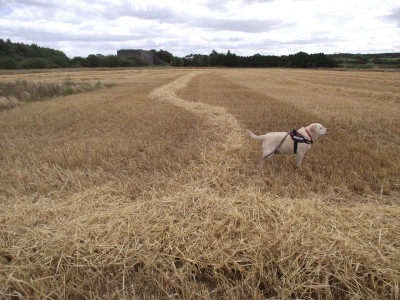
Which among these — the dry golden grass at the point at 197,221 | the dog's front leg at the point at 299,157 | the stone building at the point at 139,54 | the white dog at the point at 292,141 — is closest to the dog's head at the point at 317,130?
the white dog at the point at 292,141

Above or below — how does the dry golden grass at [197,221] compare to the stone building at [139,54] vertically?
below

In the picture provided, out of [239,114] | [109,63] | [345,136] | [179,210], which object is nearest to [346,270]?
[179,210]

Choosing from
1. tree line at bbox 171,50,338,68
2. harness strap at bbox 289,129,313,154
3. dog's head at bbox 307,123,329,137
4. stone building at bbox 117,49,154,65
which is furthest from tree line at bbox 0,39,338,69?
harness strap at bbox 289,129,313,154

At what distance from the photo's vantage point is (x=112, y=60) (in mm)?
80875

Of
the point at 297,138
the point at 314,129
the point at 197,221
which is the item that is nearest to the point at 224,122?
the point at 314,129

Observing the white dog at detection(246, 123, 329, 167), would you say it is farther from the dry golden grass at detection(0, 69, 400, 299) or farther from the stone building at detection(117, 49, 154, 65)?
the stone building at detection(117, 49, 154, 65)

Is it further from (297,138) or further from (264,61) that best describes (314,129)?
(264,61)

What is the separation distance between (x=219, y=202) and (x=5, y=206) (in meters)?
2.96

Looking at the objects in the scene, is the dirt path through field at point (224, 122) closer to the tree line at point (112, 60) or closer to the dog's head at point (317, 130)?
the dog's head at point (317, 130)

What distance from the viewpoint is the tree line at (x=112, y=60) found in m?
66.0

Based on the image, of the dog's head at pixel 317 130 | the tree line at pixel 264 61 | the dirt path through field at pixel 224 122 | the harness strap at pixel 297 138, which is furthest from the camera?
the tree line at pixel 264 61

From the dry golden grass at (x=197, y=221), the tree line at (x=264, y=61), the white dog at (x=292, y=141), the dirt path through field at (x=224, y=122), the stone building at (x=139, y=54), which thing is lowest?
the dry golden grass at (x=197, y=221)

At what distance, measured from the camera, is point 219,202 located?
9.68 ft

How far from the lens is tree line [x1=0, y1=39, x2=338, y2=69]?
66000 mm
